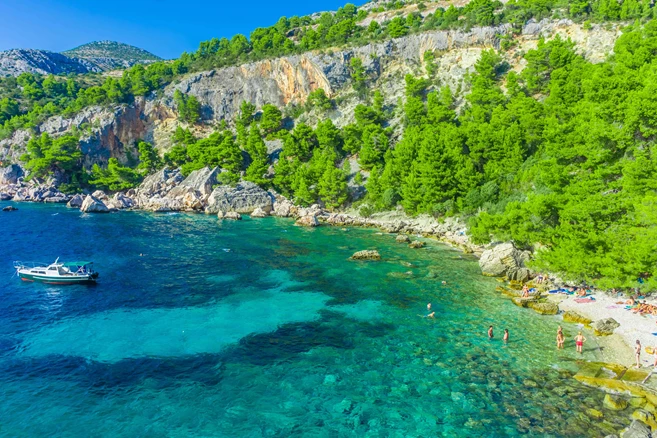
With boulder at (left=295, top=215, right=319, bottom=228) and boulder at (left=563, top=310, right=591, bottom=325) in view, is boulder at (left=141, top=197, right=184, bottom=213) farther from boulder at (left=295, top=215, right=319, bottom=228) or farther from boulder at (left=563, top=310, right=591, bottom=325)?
boulder at (left=563, top=310, right=591, bottom=325)

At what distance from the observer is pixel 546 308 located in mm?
30391

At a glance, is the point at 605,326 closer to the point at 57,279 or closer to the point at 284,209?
the point at 57,279

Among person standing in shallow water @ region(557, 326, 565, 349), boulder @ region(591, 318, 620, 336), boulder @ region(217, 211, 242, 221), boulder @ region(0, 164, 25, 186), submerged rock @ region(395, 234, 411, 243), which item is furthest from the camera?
boulder @ region(0, 164, 25, 186)

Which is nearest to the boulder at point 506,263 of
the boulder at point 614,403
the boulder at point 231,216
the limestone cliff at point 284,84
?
the boulder at point 614,403

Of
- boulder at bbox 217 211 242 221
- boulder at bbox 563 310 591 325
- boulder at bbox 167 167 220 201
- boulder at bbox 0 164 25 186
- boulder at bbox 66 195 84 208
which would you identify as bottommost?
boulder at bbox 563 310 591 325

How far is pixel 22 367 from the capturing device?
22.4 metres

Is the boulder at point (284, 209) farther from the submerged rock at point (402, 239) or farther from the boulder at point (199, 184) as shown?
the submerged rock at point (402, 239)

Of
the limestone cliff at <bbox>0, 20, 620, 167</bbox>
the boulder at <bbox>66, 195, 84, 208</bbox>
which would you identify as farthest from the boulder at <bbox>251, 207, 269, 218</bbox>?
the boulder at <bbox>66, 195, 84, 208</bbox>

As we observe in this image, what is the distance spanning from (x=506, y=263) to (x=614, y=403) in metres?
21.7

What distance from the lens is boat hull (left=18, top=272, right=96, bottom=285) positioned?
121ft

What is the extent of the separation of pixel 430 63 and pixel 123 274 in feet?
305

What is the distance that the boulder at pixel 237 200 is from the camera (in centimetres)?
8406

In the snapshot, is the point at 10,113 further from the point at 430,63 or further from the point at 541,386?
the point at 541,386

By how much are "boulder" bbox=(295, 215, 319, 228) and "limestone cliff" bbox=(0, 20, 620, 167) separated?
42221 millimetres
